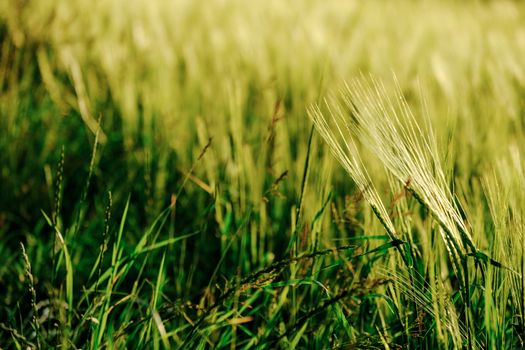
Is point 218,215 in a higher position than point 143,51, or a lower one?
lower

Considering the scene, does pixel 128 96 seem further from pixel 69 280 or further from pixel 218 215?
pixel 69 280

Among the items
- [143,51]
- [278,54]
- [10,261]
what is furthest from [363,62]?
[10,261]

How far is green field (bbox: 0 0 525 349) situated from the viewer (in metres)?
0.60

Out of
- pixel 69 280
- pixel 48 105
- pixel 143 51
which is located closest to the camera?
pixel 69 280

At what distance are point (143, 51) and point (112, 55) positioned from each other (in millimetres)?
89

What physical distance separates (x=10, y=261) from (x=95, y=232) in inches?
8.4

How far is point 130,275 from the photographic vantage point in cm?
96

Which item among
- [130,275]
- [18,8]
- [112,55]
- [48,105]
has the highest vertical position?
[18,8]

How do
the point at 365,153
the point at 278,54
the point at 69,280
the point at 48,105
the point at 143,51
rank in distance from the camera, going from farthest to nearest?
the point at 278,54, the point at 143,51, the point at 48,105, the point at 365,153, the point at 69,280

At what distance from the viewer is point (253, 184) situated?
993mm

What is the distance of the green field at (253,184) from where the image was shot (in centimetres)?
60

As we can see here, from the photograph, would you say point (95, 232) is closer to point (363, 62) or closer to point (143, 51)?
point (143, 51)

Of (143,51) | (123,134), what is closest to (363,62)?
(143,51)

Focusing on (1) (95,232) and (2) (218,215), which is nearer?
(2) (218,215)
